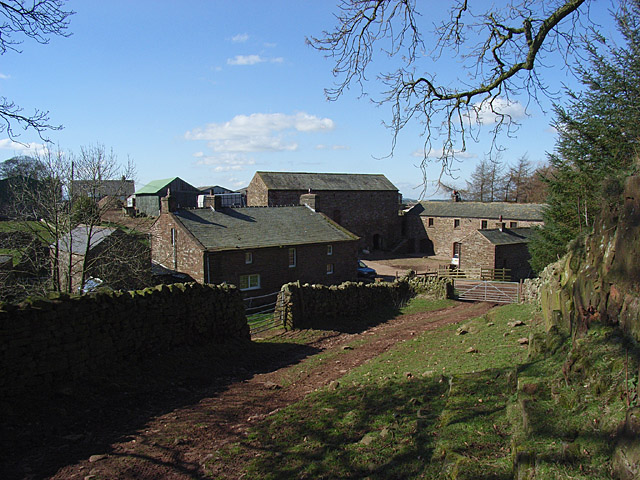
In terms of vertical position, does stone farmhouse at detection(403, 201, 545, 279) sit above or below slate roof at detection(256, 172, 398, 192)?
below

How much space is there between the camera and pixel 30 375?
8.72m

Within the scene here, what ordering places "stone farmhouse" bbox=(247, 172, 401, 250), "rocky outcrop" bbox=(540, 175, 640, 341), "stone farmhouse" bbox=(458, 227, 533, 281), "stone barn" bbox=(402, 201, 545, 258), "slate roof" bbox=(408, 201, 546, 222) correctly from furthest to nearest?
"stone farmhouse" bbox=(247, 172, 401, 250) < "stone barn" bbox=(402, 201, 545, 258) < "slate roof" bbox=(408, 201, 546, 222) < "stone farmhouse" bbox=(458, 227, 533, 281) < "rocky outcrop" bbox=(540, 175, 640, 341)

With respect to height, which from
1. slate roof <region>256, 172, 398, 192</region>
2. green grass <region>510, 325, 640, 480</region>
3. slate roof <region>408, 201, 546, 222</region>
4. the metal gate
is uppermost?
slate roof <region>256, 172, 398, 192</region>

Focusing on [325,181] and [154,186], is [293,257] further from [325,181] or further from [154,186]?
[154,186]

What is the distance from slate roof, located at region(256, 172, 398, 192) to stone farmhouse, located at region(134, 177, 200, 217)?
1873cm

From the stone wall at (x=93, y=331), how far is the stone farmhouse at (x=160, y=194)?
53.2 m

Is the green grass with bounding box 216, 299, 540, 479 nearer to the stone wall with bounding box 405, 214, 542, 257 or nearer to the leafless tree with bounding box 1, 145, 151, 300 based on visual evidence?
the leafless tree with bounding box 1, 145, 151, 300

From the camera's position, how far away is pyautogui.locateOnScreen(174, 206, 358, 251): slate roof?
27.5 metres

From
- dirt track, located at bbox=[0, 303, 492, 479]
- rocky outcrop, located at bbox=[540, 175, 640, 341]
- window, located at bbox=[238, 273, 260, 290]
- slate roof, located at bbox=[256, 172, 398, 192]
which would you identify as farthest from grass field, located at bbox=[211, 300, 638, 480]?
slate roof, located at bbox=[256, 172, 398, 192]

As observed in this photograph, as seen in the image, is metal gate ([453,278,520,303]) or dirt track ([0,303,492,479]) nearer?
dirt track ([0,303,492,479])

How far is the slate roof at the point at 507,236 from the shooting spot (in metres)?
39.0

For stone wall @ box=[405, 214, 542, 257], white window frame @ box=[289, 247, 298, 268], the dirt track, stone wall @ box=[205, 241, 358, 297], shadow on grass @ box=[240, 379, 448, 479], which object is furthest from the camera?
stone wall @ box=[405, 214, 542, 257]

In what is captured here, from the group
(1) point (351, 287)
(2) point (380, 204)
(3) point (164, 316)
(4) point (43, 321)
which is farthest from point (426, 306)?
(2) point (380, 204)

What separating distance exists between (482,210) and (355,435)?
49457 millimetres
